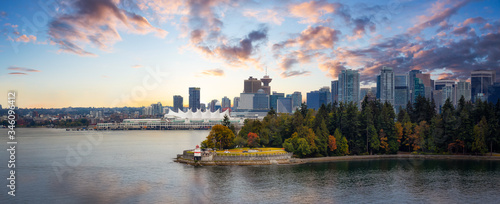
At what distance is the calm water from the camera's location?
2877cm

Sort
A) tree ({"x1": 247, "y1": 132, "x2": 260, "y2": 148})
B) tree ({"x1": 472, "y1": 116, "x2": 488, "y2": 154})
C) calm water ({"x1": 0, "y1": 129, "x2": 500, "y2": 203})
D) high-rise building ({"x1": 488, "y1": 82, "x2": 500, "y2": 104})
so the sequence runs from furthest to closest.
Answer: high-rise building ({"x1": 488, "y1": 82, "x2": 500, "y2": 104}) → tree ({"x1": 247, "y1": 132, "x2": 260, "y2": 148}) → tree ({"x1": 472, "y1": 116, "x2": 488, "y2": 154}) → calm water ({"x1": 0, "y1": 129, "x2": 500, "y2": 203})

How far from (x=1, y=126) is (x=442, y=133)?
14296 cm

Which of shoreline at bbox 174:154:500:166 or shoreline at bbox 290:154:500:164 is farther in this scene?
shoreline at bbox 290:154:500:164

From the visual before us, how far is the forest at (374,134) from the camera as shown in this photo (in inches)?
1956

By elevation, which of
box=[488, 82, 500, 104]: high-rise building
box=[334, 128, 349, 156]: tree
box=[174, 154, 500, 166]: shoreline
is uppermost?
box=[488, 82, 500, 104]: high-rise building

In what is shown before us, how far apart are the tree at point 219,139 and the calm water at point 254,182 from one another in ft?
18.2

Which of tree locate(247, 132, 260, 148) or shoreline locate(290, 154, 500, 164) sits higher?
tree locate(247, 132, 260, 148)

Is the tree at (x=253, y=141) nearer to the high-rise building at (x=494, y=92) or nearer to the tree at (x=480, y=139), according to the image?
the tree at (x=480, y=139)

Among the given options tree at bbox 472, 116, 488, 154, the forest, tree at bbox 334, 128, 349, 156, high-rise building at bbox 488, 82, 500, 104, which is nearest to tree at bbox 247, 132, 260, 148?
the forest

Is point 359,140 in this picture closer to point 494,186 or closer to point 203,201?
point 494,186

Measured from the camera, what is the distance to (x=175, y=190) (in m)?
31.0

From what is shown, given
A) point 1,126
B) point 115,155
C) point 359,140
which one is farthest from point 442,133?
point 1,126

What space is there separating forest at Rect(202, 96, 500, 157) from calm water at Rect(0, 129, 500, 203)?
401cm

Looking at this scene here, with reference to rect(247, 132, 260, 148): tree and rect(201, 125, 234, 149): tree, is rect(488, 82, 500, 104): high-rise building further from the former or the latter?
rect(201, 125, 234, 149): tree
